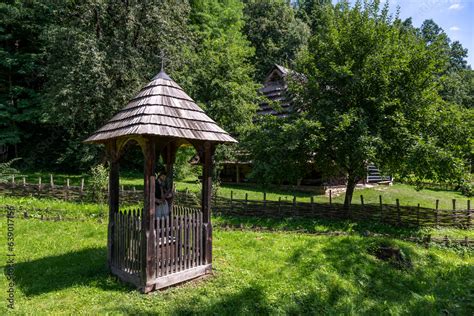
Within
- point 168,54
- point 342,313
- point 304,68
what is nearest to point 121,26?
point 168,54

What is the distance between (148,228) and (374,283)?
5.48m

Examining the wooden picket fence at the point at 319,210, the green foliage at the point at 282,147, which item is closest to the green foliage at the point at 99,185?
the wooden picket fence at the point at 319,210

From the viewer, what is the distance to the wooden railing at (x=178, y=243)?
687 centimetres

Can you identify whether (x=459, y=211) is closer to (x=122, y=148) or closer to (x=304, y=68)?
(x=304, y=68)

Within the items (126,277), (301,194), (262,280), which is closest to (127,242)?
(126,277)

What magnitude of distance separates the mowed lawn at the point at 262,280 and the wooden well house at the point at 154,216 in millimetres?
368

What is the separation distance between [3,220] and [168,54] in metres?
11.7

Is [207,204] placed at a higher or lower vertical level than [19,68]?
lower

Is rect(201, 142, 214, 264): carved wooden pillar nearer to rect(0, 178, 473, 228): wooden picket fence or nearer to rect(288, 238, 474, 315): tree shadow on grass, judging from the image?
rect(288, 238, 474, 315): tree shadow on grass

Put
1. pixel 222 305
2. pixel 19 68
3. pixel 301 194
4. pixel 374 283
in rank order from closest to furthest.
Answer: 1. pixel 222 305
2. pixel 374 283
3. pixel 301 194
4. pixel 19 68

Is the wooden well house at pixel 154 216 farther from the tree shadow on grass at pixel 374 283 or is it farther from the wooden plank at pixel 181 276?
the tree shadow on grass at pixel 374 283

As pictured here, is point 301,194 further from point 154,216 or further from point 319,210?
point 154,216

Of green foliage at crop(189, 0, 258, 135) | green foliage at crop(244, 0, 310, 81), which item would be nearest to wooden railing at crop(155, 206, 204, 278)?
green foliage at crop(189, 0, 258, 135)

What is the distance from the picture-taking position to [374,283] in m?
8.11
